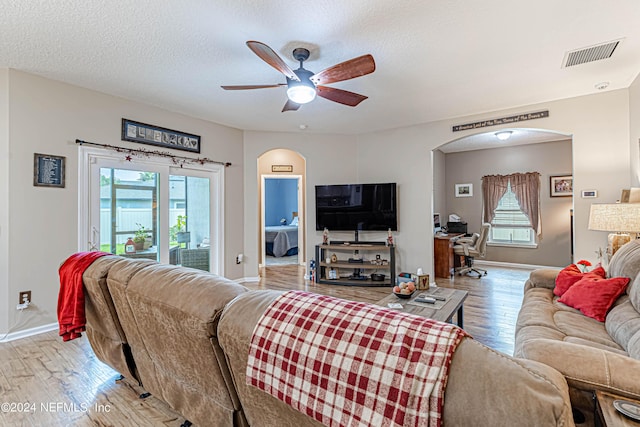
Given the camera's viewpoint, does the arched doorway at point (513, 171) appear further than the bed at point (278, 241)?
No

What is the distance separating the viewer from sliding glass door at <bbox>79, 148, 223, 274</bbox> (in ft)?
11.6

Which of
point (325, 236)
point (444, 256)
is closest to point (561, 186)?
point (444, 256)

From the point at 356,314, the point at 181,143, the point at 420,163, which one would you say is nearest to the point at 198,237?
the point at 181,143

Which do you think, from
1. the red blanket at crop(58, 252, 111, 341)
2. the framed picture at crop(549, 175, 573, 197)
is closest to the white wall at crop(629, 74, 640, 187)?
the framed picture at crop(549, 175, 573, 197)

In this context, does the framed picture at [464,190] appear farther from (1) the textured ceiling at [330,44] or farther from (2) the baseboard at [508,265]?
(1) the textured ceiling at [330,44]

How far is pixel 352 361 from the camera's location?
75 centimetres

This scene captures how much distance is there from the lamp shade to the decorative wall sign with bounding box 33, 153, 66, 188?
5.39 meters

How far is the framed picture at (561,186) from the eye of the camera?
5953mm

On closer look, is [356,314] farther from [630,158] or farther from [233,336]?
[630,158]

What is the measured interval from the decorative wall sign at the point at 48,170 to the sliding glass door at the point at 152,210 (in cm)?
21

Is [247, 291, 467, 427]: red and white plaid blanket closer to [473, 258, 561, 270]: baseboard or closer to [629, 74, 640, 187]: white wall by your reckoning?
[629, 74, 640, 187]: white wall

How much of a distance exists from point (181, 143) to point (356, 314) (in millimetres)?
4307

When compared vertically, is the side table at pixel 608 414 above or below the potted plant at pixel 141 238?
below

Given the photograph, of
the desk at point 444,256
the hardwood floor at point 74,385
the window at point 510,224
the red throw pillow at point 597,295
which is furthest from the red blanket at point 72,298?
the window at point 510,224
